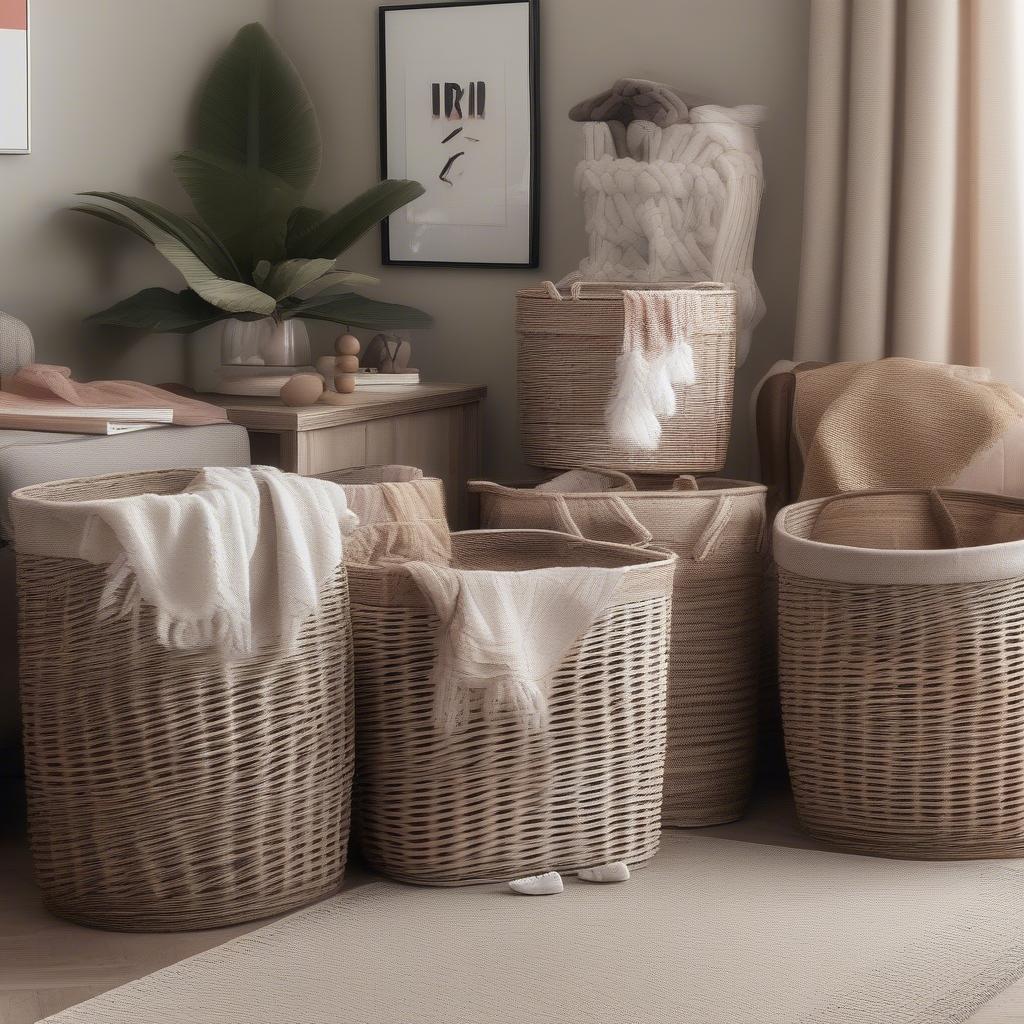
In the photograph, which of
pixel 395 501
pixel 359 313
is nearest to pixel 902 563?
pixel 395 501

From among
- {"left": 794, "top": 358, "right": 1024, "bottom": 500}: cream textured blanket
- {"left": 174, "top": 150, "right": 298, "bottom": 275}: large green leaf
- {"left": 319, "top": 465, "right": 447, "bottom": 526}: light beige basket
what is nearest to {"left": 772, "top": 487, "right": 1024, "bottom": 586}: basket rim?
{"left": 794, "top": 358, "right": 1024, "bottom": 500}: cream textured blanket

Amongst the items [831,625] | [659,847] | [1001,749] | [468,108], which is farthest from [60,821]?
[468,108]

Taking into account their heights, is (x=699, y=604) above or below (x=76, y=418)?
below

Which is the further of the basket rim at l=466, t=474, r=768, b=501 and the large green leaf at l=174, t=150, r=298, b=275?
the large green leaf at l=174, t=150, r=298, b=275

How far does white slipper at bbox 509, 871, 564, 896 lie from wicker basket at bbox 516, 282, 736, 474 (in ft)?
2.78

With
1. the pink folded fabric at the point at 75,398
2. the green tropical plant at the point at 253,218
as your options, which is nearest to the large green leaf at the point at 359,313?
the green tropical plant at the point at 253,218

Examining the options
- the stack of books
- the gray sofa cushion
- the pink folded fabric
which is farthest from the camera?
the pink folded fabric

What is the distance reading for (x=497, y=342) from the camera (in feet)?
10.9

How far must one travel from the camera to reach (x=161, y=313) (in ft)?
9.59

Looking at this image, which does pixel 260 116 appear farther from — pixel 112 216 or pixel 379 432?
pixel 379 432

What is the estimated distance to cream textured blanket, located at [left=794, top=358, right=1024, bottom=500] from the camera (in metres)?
2.55

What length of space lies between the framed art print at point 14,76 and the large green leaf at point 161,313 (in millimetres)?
348

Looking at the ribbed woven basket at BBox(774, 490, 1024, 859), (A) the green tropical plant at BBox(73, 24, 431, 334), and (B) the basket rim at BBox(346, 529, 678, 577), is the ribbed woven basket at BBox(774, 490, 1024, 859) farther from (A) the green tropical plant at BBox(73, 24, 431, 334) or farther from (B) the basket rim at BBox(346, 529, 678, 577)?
(A) the green tropical plant at BBox(73, 24, 431, 334)

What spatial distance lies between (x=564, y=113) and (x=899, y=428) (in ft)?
3.49
